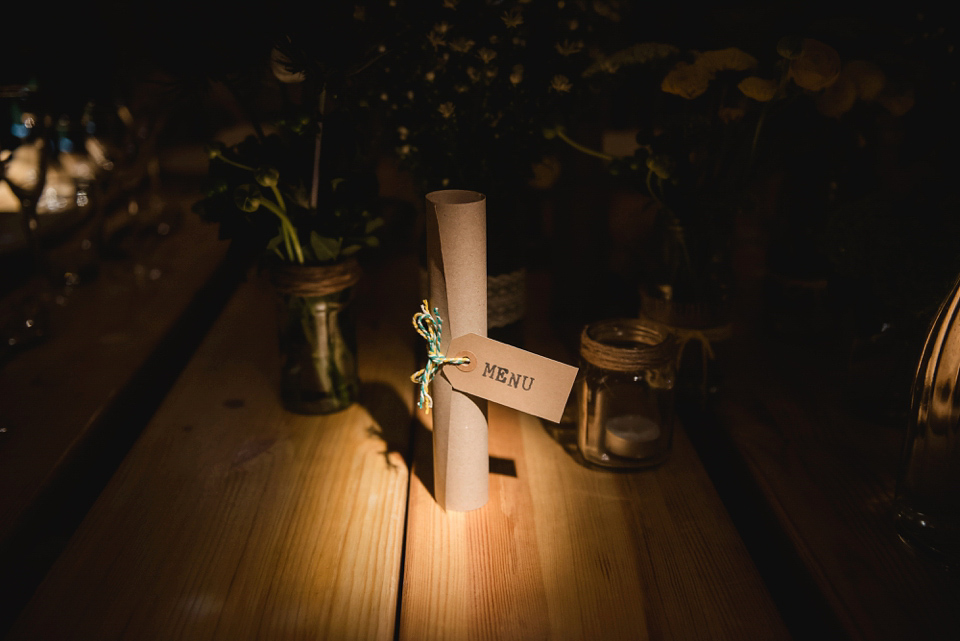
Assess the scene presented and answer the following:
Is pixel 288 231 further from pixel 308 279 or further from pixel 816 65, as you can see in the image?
pixel 816 65

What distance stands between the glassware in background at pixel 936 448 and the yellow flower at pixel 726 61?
1.14 feet

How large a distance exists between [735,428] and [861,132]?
1.58ft

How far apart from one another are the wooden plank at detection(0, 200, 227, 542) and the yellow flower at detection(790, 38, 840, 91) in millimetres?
977

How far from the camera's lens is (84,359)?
41.2 inches

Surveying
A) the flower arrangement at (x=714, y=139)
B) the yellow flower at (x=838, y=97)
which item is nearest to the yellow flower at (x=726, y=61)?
the flower arrangement at (x=714, y=139)

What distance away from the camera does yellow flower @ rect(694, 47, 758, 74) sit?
0.80 metres

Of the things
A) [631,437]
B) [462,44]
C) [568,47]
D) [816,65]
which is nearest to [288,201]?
[462,44]

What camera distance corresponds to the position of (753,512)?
0.81m

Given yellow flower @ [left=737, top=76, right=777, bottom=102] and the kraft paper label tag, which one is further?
yellow flower @ [left=737, top=76, right=777, bottom=102]

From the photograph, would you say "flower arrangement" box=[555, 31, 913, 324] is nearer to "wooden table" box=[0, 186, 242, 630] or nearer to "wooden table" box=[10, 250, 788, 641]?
"wooden table" box=[10, 250, 788, 641]

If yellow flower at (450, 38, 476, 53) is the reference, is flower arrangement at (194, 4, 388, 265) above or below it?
below

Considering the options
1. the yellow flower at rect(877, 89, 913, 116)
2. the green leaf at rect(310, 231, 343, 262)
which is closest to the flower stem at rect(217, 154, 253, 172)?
the green leaf at rect(310, 231, 343, 262)

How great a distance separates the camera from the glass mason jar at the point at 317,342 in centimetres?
84

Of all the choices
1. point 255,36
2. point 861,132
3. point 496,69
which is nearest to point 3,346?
point 255,36
